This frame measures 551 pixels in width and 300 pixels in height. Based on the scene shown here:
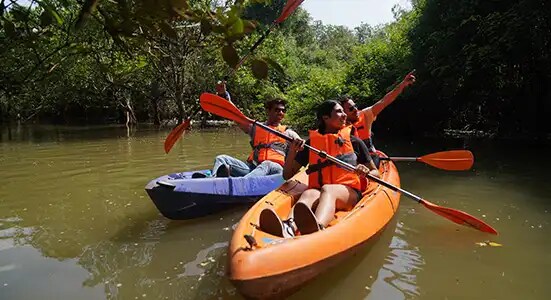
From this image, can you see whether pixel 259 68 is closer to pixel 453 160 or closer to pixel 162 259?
pixel 162 259

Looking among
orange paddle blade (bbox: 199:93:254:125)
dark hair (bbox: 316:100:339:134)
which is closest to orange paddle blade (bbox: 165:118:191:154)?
orange paddle blade (bbox: 199:93:254:125)

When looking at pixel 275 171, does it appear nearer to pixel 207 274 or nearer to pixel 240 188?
pixel 240 188

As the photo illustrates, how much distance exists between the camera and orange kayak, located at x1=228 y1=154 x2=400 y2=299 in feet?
8.07

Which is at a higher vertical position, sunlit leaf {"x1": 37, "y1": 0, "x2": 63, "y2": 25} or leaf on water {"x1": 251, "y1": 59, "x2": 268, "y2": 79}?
sunlit leaf {"x1": 37, "y1": 0, "x2": 63, "y2": 25}

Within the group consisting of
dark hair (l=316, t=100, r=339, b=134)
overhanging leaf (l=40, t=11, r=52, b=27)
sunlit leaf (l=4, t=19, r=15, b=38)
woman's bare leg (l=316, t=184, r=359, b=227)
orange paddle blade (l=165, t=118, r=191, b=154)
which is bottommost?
woman's bare leg (l=316, t=184, r=359, b=227)

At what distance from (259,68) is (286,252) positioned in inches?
68.6

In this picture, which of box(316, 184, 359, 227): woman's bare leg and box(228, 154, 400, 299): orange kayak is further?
box(316, 184, 359, 227): woman's bare leg

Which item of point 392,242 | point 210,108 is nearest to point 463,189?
point 392,242

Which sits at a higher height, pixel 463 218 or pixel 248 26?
pixel 248 26

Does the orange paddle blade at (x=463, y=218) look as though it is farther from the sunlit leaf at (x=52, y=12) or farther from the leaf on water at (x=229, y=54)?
the sunlit leaf at (x=52, y=12)

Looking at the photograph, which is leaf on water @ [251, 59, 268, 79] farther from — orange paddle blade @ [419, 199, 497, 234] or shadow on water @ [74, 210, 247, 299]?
orange paddle blade @ [419, 199, 497, 234]

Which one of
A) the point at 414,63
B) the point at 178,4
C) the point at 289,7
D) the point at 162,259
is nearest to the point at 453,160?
the point at 162,259

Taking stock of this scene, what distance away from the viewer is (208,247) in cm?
396

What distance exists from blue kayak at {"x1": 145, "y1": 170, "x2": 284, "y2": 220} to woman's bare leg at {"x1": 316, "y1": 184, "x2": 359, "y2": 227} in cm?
136
